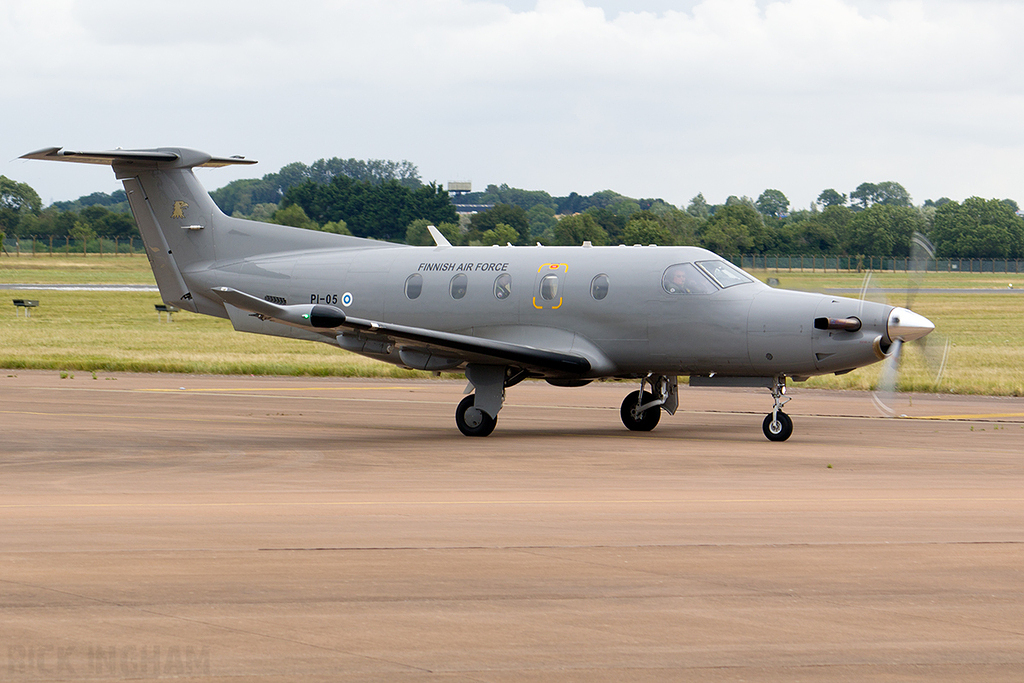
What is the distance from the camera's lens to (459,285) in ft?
70.3

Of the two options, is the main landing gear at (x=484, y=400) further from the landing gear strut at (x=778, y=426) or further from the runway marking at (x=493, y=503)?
the runway marking at (x=493, y=503)

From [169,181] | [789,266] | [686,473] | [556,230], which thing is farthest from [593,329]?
[789,266]

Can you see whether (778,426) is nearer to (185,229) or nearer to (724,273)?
(724,273)

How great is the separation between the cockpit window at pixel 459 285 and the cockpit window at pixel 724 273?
4.20 meters

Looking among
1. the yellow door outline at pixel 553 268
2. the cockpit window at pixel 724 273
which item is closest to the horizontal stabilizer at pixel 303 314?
the yellow door outline at pixel 553 268

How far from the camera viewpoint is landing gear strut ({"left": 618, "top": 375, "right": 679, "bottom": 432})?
2097cm

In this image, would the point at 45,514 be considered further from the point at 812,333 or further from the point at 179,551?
the point at 812,333

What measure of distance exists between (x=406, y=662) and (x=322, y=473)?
345 inches

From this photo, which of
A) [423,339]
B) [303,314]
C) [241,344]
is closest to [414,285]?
[423,339]

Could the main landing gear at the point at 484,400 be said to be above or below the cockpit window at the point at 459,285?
below

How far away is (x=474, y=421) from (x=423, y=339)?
1.89 metres

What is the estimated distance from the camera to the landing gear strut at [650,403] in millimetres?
20969

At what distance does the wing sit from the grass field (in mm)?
4067

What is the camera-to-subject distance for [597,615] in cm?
781
